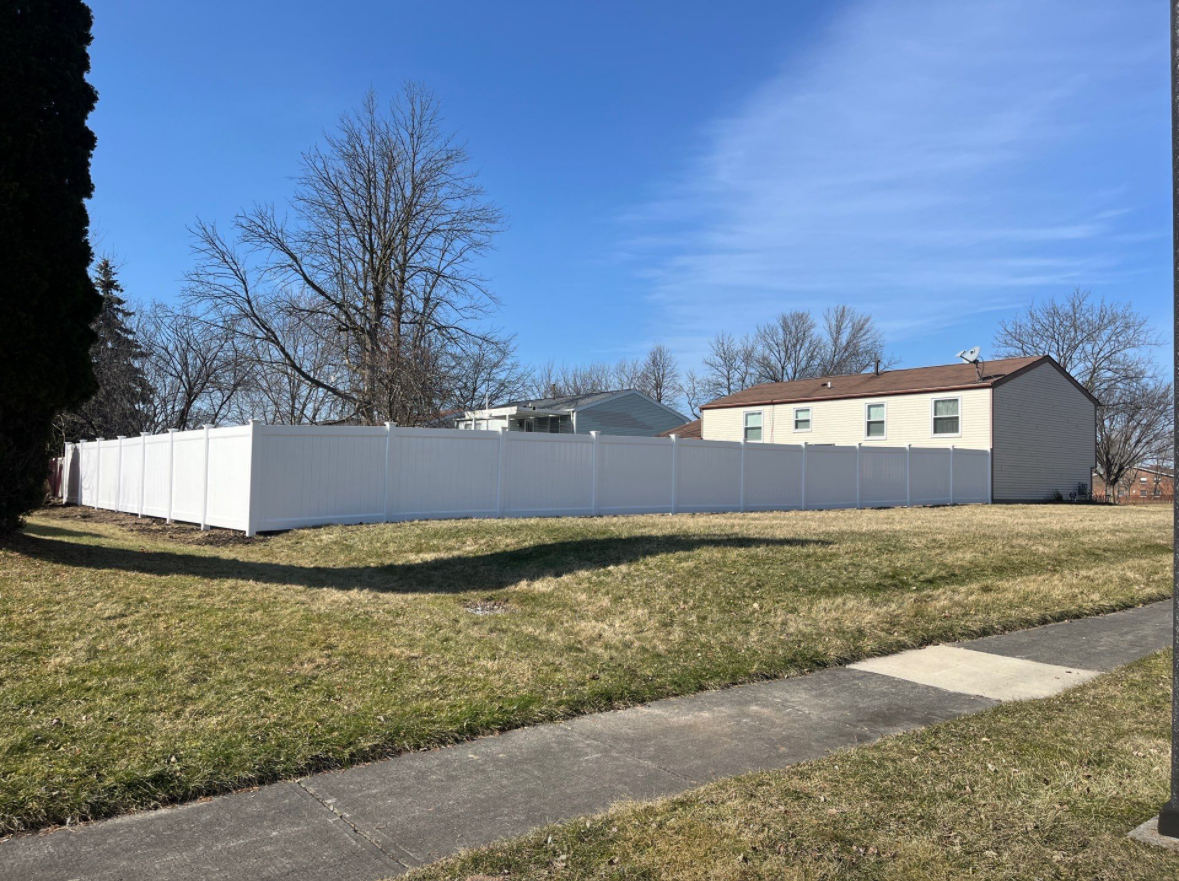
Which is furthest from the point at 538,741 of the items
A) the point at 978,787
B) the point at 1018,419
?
the point at 1018,419

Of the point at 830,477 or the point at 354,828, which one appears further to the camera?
the point at 830,477

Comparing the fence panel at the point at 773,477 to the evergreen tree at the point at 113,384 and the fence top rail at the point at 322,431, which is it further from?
the evergreen tree at the point at 113,384

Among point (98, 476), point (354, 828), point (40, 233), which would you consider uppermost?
point (40, 233)

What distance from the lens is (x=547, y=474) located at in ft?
50.8

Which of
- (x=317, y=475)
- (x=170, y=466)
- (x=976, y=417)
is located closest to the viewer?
(x=317, y=475)

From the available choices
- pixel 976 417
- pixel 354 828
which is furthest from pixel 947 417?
pixel 354 828

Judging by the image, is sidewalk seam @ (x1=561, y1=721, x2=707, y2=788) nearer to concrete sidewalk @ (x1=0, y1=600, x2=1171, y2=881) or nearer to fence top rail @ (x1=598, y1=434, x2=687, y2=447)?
concrete sidewalk @ (x1=0, y1=600, x2=1171, y2=881)

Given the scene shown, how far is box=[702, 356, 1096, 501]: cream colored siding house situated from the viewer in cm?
2539


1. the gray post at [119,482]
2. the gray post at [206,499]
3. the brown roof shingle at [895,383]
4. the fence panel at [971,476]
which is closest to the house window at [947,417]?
the brown roof shingle at [895,383]

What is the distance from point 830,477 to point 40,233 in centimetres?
1698

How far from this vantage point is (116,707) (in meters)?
4.55

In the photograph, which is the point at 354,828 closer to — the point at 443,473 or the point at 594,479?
the point at 443,473

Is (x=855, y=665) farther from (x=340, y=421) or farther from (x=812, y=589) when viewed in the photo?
(x=340, y=421)

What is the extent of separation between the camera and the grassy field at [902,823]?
2961mm
